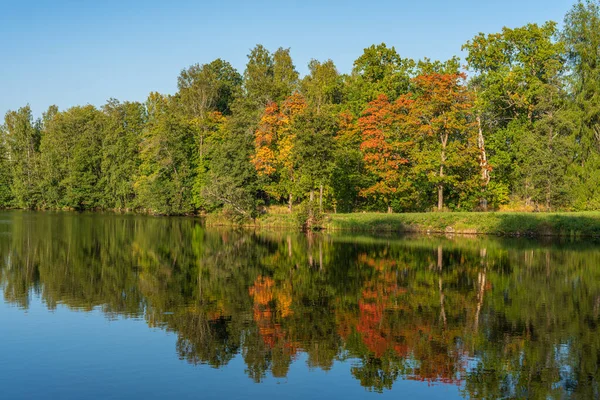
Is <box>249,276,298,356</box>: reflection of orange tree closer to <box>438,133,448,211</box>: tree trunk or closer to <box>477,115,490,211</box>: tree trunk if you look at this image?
<box>438,133,448,211</box>: tree trunk

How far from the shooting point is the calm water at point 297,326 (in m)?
11.9

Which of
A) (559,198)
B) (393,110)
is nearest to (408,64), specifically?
(393,110)

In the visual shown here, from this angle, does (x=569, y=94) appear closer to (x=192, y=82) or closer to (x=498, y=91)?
(x=498, y=91)

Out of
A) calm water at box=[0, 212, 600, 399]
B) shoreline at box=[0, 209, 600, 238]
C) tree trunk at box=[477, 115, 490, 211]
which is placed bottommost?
calm water at box=[0, 212, 600, 399]

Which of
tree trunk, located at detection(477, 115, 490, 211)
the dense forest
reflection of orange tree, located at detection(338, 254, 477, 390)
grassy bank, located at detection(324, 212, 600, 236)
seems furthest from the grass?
reflection of orange tree, located at detection(338, 254, 477, 390)

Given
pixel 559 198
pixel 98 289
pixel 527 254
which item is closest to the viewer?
pixel 98 289

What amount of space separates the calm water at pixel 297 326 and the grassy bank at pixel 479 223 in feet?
49.1

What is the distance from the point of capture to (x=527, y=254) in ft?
110

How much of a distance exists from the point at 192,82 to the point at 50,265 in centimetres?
6772

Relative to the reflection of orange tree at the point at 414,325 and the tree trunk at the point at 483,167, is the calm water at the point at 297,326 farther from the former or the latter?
the tree trunk at the point at 483,167

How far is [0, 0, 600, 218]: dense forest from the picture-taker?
5219 centimetres

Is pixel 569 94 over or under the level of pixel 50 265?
over

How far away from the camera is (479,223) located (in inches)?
1887

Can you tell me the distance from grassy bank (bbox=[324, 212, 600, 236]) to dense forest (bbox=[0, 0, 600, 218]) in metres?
Result: 3.88
